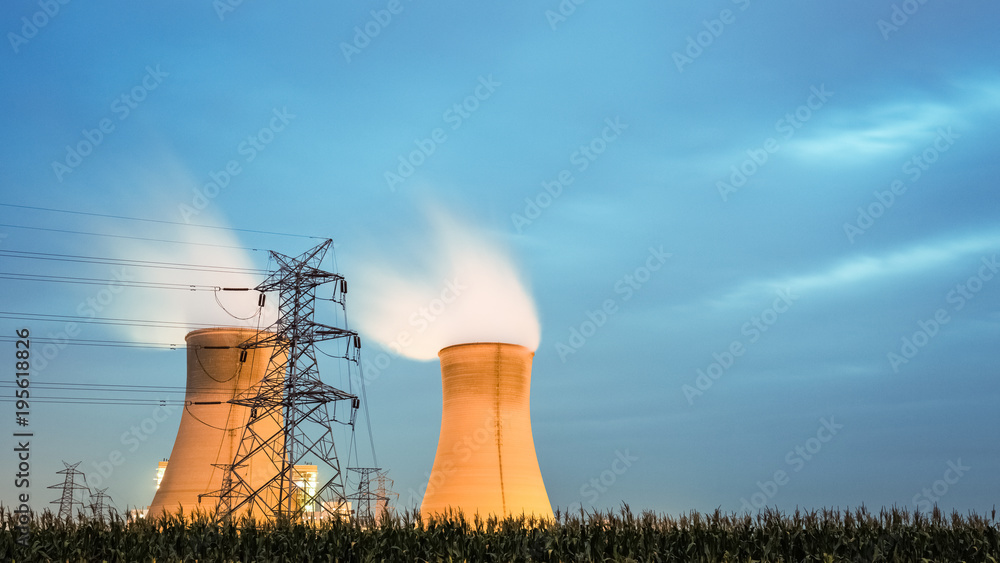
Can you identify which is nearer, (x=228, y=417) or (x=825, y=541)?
(x=825, y=541)

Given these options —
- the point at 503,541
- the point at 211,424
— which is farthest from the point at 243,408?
the point at 503,541

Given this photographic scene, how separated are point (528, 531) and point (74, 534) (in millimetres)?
5759

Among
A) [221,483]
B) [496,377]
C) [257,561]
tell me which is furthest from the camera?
[221,483]

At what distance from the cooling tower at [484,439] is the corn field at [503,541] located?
9900 millimetres

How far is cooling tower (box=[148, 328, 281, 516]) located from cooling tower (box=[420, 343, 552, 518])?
677cm

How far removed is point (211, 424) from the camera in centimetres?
2680

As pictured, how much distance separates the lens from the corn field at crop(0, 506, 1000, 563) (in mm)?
10172

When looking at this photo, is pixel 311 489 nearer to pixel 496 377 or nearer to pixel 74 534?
pixel 496 377

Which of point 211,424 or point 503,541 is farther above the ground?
point 211,424

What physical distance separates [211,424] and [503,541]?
1851 cm

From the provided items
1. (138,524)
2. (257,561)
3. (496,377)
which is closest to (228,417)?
(496,377)

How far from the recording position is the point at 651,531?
11094 millimetres

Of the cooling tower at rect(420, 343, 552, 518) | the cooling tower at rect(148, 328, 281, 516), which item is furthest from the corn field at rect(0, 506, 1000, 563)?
the cooling tower at rect(148, 328, 281, 516)

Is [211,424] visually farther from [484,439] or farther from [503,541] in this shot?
[503,541]
